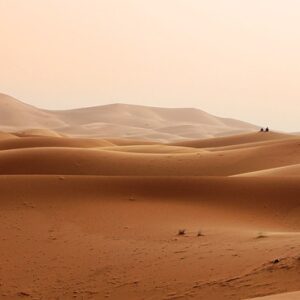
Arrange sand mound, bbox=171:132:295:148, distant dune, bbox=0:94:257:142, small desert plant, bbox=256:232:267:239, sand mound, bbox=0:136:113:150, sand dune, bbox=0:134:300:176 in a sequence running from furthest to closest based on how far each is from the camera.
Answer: distant dune, bbox=0:94:257:142 < sand mound, bbox=171:132:295:148 < sand mound, bbox=0:136:113:150 < sand dune, bbox=0:134:300:176 < small desert plant, bbox=256:232:267:239

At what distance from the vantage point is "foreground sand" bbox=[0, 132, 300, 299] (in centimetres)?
667

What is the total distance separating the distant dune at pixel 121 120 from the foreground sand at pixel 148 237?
83789 mm

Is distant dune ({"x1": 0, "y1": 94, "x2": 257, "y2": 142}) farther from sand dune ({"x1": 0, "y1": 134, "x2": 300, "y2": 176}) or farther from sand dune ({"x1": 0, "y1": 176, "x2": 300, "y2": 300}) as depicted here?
sand dune ({"x1": 0, "y1": 176, "x2": 300, "y2": 300})

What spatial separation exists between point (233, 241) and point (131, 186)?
15.8 ft

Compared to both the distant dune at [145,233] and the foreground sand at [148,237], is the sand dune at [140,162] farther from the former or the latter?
the foreground sand at [148,237]

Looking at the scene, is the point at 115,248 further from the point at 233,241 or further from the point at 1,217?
the point at 1,217

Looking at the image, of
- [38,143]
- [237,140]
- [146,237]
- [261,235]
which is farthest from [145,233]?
[237,140]

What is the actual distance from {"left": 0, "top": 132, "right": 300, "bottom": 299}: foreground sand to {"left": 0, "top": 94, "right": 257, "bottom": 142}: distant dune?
83.8 metres

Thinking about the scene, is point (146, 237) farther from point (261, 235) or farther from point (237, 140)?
point (237, 140)

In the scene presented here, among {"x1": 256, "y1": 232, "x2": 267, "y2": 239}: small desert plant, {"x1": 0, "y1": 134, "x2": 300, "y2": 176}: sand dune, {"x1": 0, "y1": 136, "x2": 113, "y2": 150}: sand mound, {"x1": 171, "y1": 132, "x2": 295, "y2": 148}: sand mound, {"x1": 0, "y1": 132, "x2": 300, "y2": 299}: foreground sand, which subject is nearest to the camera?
{"x1": 0, "y1": 132, "x2": 300, "y2": 299}: foreground sand

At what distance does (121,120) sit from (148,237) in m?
136

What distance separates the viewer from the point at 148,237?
9266mm

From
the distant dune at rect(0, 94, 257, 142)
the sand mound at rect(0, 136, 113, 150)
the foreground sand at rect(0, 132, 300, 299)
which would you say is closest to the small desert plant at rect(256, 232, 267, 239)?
the foreground sand at rect(0, 132, 300, 299)

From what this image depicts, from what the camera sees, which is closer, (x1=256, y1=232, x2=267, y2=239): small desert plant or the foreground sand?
the foreground sand
